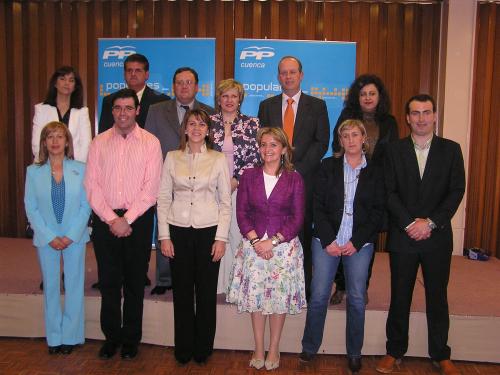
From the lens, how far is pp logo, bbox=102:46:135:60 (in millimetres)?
5707

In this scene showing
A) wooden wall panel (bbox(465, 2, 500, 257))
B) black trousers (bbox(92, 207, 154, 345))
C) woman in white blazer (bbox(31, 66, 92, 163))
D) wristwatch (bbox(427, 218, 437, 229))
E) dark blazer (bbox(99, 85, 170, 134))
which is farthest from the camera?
wooden wall panel (bbox(465, 2, 500, 257))

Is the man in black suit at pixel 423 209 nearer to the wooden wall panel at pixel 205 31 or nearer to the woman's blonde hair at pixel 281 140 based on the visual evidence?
the woman's blonde hair at pixel 281 140

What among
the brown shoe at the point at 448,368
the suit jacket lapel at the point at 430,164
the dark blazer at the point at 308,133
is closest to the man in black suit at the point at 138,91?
the dark blazer at the point at 308,133

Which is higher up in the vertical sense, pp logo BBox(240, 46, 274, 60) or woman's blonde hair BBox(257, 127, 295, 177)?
pp logo BBox(240, 46, 274, 60)

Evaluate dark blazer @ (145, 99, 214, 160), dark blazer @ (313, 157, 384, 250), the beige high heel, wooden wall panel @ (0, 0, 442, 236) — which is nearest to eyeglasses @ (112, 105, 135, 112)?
dark blazer @ (145, 99, 214, 160)

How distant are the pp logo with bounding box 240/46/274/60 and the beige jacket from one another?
2864 mm

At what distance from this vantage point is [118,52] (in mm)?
5738

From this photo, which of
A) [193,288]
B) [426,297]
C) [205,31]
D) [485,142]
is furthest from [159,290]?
[485,142]

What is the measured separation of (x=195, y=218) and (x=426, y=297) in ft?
5.02

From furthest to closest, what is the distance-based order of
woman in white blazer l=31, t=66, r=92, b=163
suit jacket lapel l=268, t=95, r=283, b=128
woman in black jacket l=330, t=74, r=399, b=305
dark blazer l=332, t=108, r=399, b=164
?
1. woman in white blazer l=31, t=66, r=92, b=163
2. suit jacket lapel l=268, t=95, r=283, b=128
3. woman in black jacket l=330, t=74, r=399, b=305
4. dark blazer l=332, t=108, r=399, b=164

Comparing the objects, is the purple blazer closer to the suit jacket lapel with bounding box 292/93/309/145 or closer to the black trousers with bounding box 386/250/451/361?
the suit jacket lapel with bounding box 292/93/309/145

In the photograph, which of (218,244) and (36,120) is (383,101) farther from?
(36,120)

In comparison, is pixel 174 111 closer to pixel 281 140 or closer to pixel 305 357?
pixel 281 140

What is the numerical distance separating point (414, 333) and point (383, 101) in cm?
163
